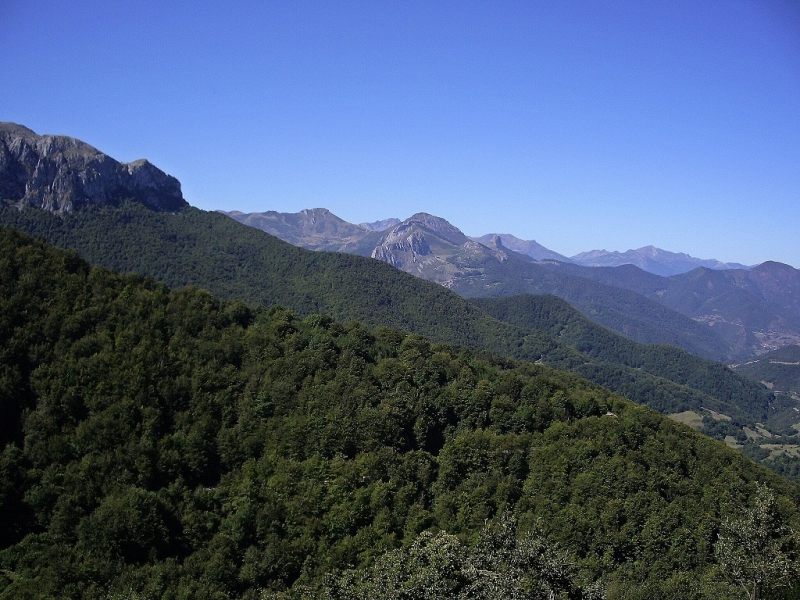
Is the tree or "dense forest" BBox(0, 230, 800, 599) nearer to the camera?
the tree

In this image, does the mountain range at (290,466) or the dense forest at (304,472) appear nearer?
the dense forest at (304,472)

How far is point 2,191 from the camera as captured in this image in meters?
196

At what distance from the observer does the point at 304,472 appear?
51.8 m

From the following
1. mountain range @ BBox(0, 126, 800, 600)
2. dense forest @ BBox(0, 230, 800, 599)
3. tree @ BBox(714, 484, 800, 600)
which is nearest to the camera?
tree @ BBox(714, 484, 800, 600)

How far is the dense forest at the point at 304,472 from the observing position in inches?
1517

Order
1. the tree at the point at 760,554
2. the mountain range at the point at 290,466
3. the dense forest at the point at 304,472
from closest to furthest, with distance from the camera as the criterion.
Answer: the tree at the point at 760,554 < the dense forest at the point at 304,472 < the mountain range at the point at 290,466

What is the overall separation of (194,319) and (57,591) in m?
33.5

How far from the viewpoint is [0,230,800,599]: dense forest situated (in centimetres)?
3853

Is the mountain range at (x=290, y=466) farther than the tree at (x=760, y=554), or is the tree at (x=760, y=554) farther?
the mountain range at (x=290, y=466)

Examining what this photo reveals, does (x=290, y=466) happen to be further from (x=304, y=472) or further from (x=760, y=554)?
(x=760, y=554)

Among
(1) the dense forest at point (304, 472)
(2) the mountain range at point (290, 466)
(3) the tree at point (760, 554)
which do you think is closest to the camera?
(3) the tree at point (760, 554)

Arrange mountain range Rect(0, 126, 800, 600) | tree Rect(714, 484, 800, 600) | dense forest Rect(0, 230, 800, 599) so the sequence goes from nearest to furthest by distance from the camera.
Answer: tree Rect(714, 484, 800, 600), dense forest Rect(0, 230, 800, 599), mountain range Rect(0, 126, 800, 600)

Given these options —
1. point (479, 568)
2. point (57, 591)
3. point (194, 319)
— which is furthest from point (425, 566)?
point (194, 319)

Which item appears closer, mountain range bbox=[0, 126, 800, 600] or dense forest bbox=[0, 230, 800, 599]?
dense forest bbox=[0, 230, 800, 599]
